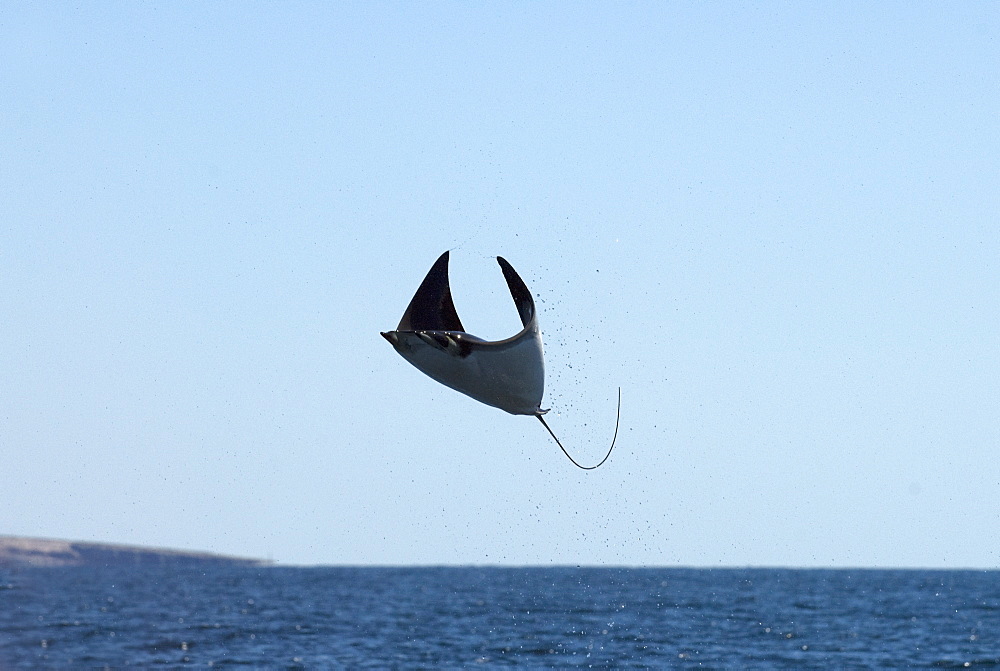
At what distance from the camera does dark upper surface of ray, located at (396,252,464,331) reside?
20766 millimetres

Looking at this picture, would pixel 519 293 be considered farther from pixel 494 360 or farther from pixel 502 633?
pixel 502 633

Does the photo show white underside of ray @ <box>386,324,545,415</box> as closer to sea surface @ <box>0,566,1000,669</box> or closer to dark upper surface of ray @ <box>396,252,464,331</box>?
dark upper surface of ray @ <box>396,252,464,331</box>

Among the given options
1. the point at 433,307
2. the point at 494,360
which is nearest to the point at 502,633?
the point at 433,307

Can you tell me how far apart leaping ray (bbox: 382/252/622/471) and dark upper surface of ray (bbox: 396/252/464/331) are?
1671 millimetres

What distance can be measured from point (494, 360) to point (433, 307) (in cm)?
307

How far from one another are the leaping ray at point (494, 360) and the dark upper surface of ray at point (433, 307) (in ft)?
5.48

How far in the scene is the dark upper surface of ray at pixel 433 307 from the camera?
2077 centimetres

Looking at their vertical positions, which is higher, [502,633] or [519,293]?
[519,293]

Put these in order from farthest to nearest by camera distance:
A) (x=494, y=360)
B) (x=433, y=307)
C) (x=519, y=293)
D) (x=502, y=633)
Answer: (x=502, y=633), (x=433, y=307), (x=519, y=293), (x=494, y=360)

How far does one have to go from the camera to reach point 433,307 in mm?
21000

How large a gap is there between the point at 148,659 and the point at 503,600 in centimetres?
7421

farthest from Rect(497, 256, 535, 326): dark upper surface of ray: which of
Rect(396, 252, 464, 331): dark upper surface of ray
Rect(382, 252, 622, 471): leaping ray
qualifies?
Rect(396, 252, 464, 331): dark upper surface of ray

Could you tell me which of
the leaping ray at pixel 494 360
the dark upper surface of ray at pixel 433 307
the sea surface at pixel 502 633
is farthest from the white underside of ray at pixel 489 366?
the sea surface at pixel 502 633

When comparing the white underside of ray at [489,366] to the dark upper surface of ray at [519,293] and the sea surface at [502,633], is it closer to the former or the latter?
the dark upper surface of ray at [519,293]
